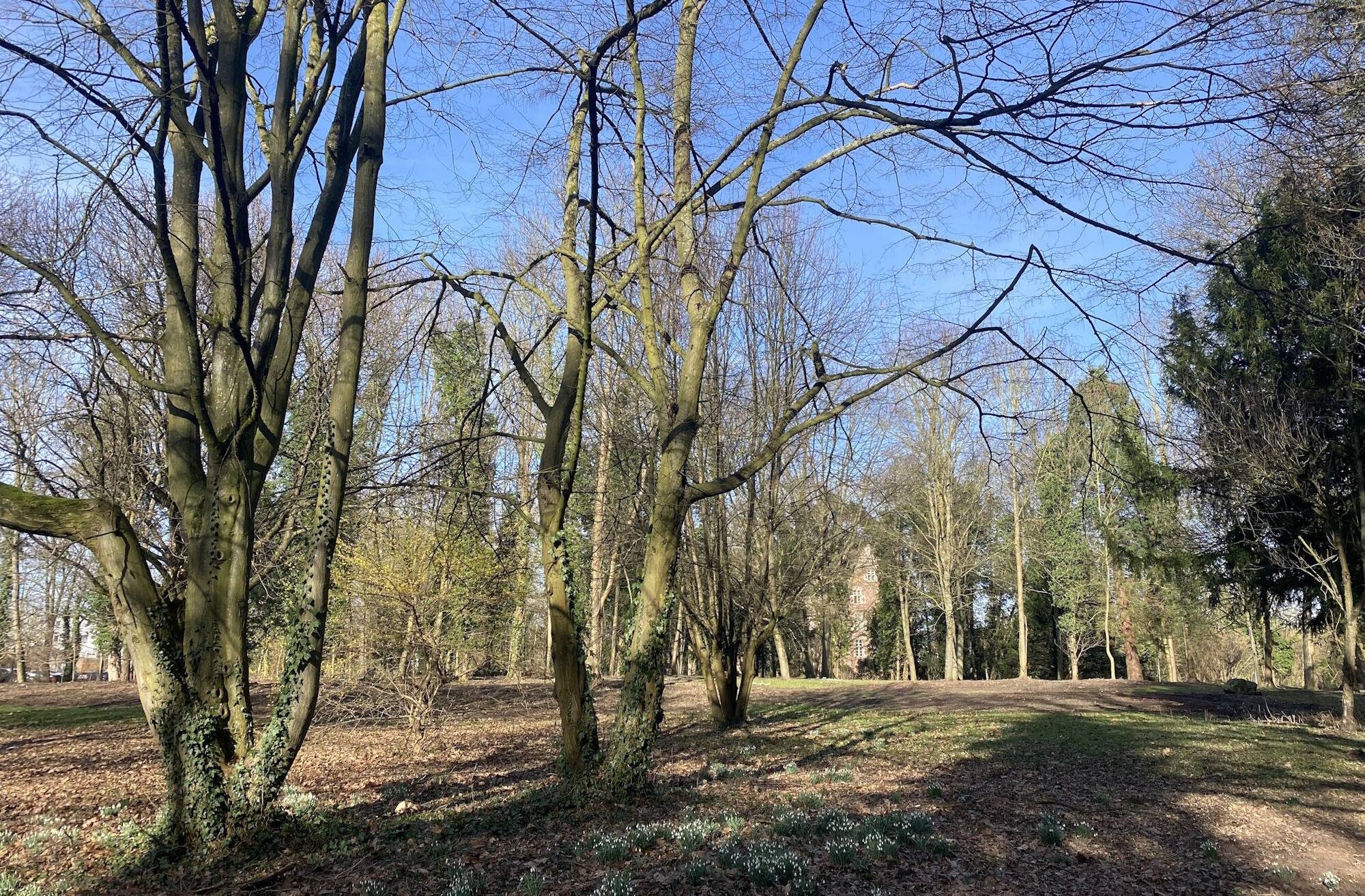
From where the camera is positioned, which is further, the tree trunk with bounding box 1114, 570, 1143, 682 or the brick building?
the brick building

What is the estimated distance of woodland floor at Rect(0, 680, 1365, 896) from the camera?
5152 millimetres

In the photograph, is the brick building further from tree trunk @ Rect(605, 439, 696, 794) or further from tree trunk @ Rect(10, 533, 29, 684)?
tree trunk @ Rect(605, 439, 696, 794)

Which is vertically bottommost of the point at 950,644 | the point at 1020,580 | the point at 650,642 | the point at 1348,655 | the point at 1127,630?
the point at 950,644

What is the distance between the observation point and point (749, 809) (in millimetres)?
6820

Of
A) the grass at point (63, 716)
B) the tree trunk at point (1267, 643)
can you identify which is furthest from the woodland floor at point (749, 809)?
the tree trunk at point (1267, 643)

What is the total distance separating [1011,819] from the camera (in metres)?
6.93

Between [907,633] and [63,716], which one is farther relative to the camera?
[907,633]

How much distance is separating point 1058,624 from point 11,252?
36.4 m

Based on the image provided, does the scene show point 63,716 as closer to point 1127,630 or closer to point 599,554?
point 599,554

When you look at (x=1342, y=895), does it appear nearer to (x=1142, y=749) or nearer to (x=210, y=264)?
(x=1142, y=749)

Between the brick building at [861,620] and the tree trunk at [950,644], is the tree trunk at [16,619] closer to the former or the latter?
the tree trunk at [950,644]

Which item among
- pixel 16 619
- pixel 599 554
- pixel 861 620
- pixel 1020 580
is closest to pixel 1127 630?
pixel 1020 580

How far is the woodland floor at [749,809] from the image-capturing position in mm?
5152

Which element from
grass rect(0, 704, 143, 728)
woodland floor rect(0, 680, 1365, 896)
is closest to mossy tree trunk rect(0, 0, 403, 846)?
woodland floor rect(0, 680, 1365, 896)
